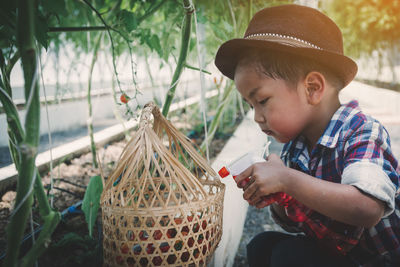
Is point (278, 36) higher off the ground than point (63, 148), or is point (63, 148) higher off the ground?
point (278, 36)

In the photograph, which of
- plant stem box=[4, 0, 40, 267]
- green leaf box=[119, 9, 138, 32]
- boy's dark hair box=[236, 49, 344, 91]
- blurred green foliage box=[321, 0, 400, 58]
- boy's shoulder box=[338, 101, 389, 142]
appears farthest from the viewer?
blurred green foliage box=[321, 0, 400, 58]

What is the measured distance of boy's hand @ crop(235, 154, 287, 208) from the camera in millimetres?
726

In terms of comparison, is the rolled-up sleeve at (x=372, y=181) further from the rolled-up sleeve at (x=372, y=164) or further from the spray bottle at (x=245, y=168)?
the spray bottle at (x=245, y=168)

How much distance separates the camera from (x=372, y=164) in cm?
69

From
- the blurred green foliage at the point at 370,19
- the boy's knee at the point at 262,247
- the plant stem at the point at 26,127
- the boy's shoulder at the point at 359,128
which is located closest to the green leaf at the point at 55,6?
the plant stem at the point at 26,127

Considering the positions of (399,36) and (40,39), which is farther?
(399,36)

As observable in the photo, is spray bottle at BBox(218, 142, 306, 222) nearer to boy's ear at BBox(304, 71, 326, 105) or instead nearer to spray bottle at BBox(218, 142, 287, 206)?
spray bottle at BBox(218, 142, 287, 206)

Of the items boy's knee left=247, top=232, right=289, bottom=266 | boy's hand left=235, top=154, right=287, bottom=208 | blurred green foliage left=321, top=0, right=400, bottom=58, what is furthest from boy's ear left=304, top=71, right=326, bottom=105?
blurred green foliage left=321, top=0, right=400, bottom=58

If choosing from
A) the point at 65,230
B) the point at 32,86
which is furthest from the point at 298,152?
the point at 65,230

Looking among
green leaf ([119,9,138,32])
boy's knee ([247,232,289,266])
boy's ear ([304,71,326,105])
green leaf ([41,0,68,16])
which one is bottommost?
boy's knee ([247,232,289,266])

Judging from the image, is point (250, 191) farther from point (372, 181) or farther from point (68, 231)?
point (68, 231)

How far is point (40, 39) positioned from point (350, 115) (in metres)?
0.83

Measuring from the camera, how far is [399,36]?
7.97 metres

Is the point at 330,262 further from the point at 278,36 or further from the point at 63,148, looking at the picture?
the point at 63,148
